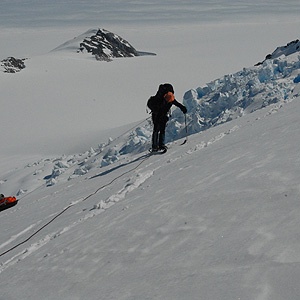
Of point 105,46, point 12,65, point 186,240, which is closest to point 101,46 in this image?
point 105,46

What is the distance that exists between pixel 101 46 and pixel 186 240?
238 ft

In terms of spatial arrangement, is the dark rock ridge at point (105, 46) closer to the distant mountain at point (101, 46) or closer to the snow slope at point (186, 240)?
the distant mountain at point (101, 46)

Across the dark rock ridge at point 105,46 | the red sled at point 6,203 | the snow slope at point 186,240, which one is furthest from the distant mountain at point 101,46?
the snow slope at point 186,240

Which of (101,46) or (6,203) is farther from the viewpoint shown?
(101,46)

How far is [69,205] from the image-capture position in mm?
6980

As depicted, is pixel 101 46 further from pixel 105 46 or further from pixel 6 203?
pixel 6 203

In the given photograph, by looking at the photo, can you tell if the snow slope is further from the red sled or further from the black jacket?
the red sled

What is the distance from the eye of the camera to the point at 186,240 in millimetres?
3166

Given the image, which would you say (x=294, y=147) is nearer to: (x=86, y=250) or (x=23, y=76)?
(x=86, y=250)

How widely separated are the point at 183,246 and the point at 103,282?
27.1 inches

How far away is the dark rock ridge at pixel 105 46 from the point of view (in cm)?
6975

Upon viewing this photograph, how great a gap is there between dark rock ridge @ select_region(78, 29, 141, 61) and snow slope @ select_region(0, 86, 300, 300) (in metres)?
63.6

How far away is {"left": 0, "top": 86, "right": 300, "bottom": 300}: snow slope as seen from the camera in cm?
240

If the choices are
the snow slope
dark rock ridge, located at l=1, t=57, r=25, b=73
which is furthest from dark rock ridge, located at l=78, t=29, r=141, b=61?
the snow slope
